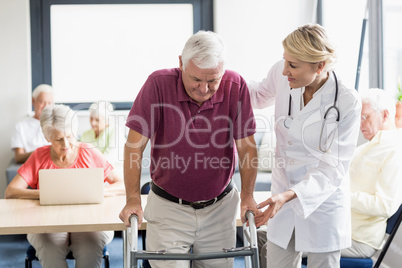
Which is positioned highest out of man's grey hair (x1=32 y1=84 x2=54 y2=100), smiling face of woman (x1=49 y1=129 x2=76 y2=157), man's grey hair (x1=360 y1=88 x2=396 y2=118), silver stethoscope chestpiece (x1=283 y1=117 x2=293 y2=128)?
man's grey hair (x1=32 y1=84 x2=54 y2=100)

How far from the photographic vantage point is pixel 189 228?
205cm

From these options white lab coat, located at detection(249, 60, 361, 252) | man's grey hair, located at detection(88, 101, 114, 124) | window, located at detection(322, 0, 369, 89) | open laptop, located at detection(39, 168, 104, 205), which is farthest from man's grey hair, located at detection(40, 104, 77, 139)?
window, located at detection(322, 0, 369, 89)

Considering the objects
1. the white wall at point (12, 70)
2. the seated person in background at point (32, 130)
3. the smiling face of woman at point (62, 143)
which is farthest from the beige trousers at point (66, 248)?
the white wall at point (12, 70)

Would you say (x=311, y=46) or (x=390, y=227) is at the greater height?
(x=311, y=46)

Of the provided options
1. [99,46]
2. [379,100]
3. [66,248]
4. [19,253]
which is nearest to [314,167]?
[379,100]

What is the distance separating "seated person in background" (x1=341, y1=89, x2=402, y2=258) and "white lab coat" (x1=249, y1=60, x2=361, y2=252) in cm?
56

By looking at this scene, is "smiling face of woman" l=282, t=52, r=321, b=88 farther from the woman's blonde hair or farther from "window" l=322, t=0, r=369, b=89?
"window" l=322, t=0, r=369, b=89

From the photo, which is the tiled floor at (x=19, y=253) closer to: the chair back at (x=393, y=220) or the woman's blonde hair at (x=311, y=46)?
the chair back at (x=393, y=220)

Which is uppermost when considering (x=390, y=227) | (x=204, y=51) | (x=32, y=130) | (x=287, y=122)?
(x=204, y=51)

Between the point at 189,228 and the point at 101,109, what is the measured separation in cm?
346

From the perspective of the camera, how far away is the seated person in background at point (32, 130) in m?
5.22

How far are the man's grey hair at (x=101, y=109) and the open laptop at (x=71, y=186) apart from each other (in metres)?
2.18

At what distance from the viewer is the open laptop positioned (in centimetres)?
287

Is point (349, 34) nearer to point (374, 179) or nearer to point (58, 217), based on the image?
point (374, 179)
